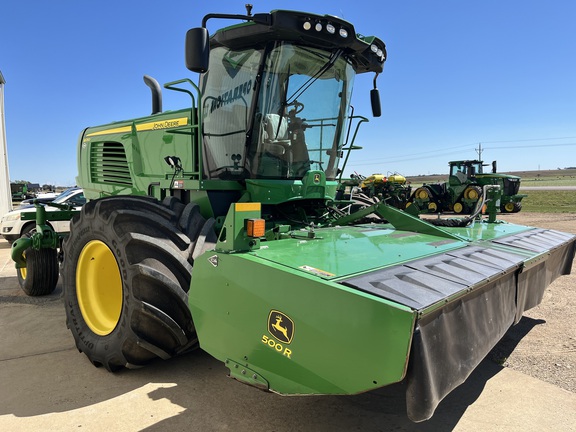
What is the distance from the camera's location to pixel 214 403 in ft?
8.73

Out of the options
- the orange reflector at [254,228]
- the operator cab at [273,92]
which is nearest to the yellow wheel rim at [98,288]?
the operator cab at [273,92]

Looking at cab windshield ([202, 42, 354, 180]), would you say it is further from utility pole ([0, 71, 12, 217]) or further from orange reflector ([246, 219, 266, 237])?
utility pole ([0, 71, 12, 217])

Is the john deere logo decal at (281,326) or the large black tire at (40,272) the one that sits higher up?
the john deere logo decal at (281,326)

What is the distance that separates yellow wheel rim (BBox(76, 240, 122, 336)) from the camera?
335cm

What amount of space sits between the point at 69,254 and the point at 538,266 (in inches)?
152

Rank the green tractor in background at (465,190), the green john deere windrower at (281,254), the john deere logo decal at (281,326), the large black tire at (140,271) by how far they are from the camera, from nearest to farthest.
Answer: the green john deere windrower at (281,254)
the john deere logo decal at (281,326)
the large black tire at (140,271)
the green tractor in background at (465,190)

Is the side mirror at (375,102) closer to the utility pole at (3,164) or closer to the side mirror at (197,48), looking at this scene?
the side mirror at (197,48)

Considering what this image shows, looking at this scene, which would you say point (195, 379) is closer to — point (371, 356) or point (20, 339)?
point (371, 356)

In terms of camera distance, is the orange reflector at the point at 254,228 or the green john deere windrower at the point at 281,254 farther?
the orange reflector at the point at 254,228

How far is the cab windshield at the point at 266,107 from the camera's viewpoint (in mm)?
3396

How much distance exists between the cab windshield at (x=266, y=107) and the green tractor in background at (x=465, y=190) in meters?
15.1

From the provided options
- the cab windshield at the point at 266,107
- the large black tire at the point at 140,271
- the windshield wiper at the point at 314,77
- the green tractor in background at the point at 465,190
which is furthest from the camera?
the green tractor in background at the point at 465,190

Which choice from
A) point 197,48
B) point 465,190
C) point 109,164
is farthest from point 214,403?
point 465,190

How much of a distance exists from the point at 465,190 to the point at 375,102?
15.7 metres
